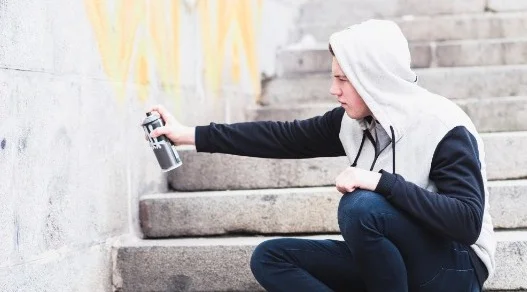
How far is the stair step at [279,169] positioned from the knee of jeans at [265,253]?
1.20 meters

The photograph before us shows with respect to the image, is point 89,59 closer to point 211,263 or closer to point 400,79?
point 211,263

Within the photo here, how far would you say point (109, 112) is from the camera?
3736 mm

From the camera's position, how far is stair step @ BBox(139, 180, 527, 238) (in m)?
3.76

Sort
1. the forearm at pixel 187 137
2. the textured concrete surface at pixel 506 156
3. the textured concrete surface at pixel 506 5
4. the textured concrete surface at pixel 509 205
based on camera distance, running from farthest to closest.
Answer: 1. the textured concrete surface at pixel 506 5
2. the textured concrete surface at pixel 506 156
3. the textured concrete surface at pixel 509 205
4. the forearm at pixel 187 137

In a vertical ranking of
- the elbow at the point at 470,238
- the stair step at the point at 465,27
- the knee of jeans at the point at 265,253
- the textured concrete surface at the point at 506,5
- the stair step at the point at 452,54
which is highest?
the textured concrete surface at the point at 506,5

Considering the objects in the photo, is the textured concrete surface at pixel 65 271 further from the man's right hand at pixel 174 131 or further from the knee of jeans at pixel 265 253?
the knee of jeans at pixel 265 253

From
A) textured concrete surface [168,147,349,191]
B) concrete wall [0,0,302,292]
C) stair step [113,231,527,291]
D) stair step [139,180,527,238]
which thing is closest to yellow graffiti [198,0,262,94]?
concrete wall [0,0,302,292]

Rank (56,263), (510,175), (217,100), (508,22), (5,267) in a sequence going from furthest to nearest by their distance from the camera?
Answer: (508,22) → (217,100) → (510,175) → (56,263) → (5,267)

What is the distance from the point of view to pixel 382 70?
264cm

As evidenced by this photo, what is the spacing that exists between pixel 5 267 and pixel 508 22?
4.28m

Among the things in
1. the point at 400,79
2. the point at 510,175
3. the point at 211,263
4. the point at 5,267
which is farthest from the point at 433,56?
the point at 5,267

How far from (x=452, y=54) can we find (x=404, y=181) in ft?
11.1

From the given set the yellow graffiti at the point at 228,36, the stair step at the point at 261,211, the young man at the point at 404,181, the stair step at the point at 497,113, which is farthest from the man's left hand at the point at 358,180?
the yellow graffiti at the point at 228,36

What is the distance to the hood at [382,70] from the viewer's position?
2648mm
